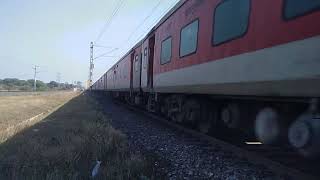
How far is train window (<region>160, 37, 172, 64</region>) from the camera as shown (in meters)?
13.5

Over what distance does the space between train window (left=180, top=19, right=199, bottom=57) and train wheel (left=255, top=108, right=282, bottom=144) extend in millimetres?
3484

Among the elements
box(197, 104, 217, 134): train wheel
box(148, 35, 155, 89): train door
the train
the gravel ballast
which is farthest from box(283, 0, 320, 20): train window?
box(148, 35, 155, 89): train door

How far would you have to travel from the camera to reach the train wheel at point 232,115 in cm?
884

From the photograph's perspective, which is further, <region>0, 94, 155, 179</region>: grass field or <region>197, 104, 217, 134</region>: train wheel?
<region>197, 104, 217, 134</region>: train wheel

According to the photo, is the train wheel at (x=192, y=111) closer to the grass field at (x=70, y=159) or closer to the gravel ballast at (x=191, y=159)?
the gravel ballast at (x=191, y=159)

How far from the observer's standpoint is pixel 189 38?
36.4ft

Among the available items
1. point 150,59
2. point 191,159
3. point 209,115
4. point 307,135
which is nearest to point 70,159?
point 191,159

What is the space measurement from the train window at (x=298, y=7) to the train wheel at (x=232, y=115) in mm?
3139

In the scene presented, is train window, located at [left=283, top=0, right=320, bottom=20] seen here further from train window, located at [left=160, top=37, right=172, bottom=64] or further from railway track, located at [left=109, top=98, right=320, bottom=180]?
train window, located at [left=160, top=37, right=172, bottom=64]

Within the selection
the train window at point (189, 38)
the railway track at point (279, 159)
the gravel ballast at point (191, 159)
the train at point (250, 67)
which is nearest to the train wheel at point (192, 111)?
the train at point (250, 67)

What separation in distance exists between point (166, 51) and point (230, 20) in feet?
19.7

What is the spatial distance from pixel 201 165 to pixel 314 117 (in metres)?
3.11

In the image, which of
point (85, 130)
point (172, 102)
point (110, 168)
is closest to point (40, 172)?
point (110, 168)

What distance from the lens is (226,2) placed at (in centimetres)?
839
